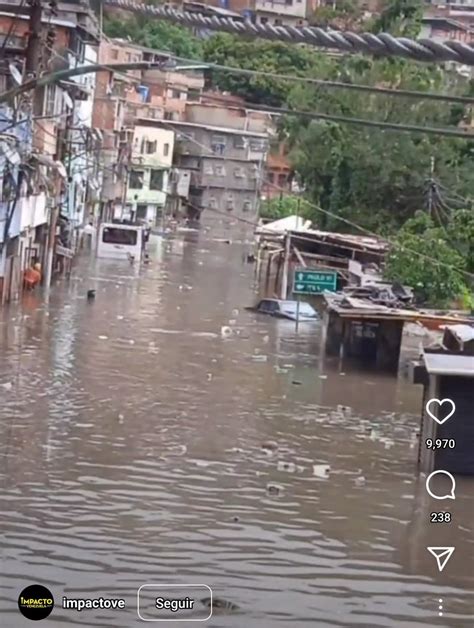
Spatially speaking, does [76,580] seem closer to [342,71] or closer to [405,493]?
[405,493]

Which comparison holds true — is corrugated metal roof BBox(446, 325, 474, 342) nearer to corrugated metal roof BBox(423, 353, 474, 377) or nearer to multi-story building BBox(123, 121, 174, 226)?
corrugated metal roof BBox(423, 353, 474, 377)

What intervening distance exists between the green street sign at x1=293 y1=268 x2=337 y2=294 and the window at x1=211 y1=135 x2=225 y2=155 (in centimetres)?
2810

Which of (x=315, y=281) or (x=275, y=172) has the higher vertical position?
(x=275, y=172)

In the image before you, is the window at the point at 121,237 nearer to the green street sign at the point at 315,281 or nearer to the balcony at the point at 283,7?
Result: the balcony at the point at 283,7

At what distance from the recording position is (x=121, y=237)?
3719cm

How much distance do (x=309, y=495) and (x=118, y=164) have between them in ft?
112

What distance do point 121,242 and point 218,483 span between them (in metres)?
26.5

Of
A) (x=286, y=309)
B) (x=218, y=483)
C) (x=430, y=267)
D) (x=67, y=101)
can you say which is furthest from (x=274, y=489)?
(x=67, y=101)

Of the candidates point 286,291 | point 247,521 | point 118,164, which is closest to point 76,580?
point 247,521

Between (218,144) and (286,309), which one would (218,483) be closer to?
(286,309)

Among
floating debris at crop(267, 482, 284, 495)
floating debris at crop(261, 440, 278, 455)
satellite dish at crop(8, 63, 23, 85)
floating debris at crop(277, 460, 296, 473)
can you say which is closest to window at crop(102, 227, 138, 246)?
satellite dish at crop(8, 63, 23, 85)

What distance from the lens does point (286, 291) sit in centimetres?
3011

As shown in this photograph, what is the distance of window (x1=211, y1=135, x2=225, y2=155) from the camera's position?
51.5m

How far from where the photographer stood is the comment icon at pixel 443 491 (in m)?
11.1
